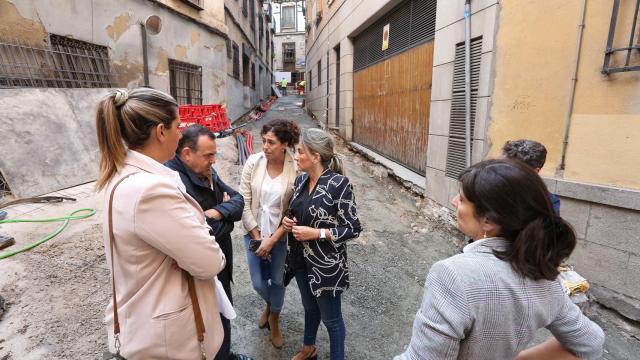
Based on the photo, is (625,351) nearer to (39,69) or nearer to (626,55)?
(626,55)

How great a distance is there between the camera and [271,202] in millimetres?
2539

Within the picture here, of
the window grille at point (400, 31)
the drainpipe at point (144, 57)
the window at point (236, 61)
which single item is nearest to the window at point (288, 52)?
the window at point (236, 61)

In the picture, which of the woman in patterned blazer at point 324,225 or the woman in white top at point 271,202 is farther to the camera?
the woman in white top at point 271,202

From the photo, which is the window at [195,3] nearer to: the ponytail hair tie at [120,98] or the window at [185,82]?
the window at [185,82]

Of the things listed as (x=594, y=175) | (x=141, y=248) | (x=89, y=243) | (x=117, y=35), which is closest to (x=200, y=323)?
(x=141, y=248)

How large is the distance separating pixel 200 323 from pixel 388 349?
1883mm

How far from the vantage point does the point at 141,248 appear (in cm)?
118

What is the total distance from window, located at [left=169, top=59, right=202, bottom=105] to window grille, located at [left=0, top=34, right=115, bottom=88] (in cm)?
203

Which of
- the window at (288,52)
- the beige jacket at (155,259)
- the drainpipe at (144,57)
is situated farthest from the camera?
the window at (288,52)

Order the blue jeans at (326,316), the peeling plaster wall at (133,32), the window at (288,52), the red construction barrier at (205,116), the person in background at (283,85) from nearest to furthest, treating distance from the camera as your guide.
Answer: the blue jeans at (326,316)
the peeling plaster wall at (133,32)
the red construction barrier at (205,116)
the person in background at (283,85)
the window at (288,52)

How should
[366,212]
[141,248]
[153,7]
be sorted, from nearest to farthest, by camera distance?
[141,248], [366,212], [153,7]

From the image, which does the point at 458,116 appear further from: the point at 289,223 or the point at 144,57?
the point at 144,57

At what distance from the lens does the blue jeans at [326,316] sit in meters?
2.14

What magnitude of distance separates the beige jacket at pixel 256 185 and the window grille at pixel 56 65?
4916 millimetres
